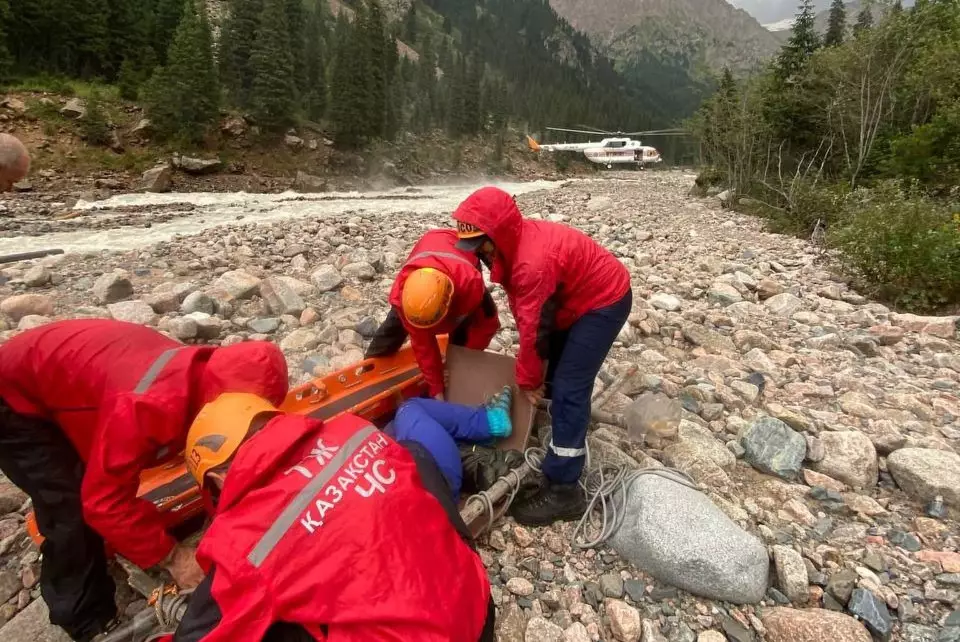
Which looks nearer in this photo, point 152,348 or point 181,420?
point 181,420

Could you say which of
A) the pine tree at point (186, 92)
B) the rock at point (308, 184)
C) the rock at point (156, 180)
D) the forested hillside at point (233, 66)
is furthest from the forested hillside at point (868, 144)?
the forested hillside at point (233, 66)

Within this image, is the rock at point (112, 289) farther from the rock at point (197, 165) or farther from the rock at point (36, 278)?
the rock at point (197, 165)

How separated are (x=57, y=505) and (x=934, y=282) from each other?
755 centimetres

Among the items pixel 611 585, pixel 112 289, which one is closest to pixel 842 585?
pixel 611 585

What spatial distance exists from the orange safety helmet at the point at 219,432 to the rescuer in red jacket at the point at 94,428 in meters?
0.41

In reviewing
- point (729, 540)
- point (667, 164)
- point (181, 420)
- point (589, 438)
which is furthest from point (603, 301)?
point (667, 164)

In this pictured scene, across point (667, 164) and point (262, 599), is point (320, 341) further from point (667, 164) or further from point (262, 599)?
point (667, 164)

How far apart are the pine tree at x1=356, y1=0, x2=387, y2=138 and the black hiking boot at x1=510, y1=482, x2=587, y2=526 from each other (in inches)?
1466

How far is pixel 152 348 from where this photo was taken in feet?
6.84

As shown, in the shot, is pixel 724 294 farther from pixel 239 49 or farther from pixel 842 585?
pixel 239 49

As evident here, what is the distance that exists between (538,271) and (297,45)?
44961 millimetres

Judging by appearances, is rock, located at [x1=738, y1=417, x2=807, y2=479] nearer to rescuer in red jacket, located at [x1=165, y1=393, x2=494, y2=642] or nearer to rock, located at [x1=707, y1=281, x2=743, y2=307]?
rescuer in red jacket, located at [x1=165, y1=393, x2=494, y2=642]

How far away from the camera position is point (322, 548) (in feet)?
4.09

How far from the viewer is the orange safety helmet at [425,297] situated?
107 inches
